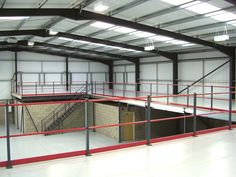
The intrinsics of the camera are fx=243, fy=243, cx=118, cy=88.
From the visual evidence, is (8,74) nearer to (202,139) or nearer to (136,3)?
(136,3)

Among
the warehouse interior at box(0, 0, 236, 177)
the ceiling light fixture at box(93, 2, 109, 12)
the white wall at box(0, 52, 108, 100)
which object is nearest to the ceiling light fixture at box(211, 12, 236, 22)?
the warehouse interior at box(0, 0, 236, 177)

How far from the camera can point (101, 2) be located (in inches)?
343

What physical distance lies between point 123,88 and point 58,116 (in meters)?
5.85

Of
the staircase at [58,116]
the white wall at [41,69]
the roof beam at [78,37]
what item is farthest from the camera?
the white wall at [41,69]

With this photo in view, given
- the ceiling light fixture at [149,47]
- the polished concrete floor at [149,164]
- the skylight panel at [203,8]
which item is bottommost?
the polished concrete floor at [149,164]

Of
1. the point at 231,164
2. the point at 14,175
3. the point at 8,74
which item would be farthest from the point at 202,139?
the point at 8,74

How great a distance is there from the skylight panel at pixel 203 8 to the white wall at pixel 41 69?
55.9 feet

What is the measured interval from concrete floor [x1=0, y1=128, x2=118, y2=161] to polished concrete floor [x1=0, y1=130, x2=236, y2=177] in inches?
326

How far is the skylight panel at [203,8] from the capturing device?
814 centimetres

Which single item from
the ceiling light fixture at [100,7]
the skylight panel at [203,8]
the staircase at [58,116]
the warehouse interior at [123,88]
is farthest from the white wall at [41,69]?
the skylight panel at [203,8]

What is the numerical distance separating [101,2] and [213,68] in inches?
373

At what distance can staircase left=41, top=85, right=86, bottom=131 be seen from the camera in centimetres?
1815

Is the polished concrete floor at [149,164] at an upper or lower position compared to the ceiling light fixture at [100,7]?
lower

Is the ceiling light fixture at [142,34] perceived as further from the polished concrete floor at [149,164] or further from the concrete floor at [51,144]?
the polished concrete floor at [149,164]
